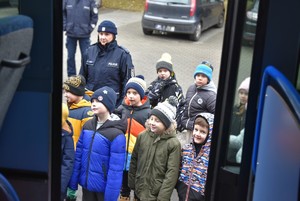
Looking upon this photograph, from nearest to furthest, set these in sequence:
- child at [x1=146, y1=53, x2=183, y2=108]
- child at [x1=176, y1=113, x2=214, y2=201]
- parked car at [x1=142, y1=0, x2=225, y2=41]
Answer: child at [x1=176, y1=113, x2=214, y2=201] → child at [x1=146, y1=53, x2=183, y2=108] → parked car at [x1=142, y1=0, x2=225, y2=41]

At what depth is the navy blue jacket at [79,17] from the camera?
8.08 meters

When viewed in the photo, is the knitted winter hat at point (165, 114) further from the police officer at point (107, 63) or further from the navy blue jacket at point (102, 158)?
the police officer at point (107, 63)

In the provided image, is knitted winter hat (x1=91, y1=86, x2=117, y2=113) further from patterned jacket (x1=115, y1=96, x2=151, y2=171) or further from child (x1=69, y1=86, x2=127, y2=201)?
patterned jacket (x1=115, y1=96, x2=151, y2=171)

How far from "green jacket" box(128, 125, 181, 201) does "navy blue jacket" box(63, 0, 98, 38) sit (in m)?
4.45

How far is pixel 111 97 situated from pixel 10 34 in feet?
8.48

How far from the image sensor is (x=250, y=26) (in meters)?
2.01

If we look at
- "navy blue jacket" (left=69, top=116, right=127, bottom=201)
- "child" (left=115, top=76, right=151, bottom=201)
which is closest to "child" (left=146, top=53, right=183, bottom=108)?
"child" (left=115, top=76, right=151, bottom=201)

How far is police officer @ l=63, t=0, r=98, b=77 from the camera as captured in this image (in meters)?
8.09

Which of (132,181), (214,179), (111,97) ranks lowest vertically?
(132,181)

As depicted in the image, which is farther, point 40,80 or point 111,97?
point 111,97

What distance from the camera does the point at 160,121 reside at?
158 inches

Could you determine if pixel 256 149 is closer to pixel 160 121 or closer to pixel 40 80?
pixel 40 80

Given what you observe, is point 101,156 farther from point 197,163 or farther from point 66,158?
point 197,163

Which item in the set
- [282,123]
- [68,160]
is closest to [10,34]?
[282,123]
